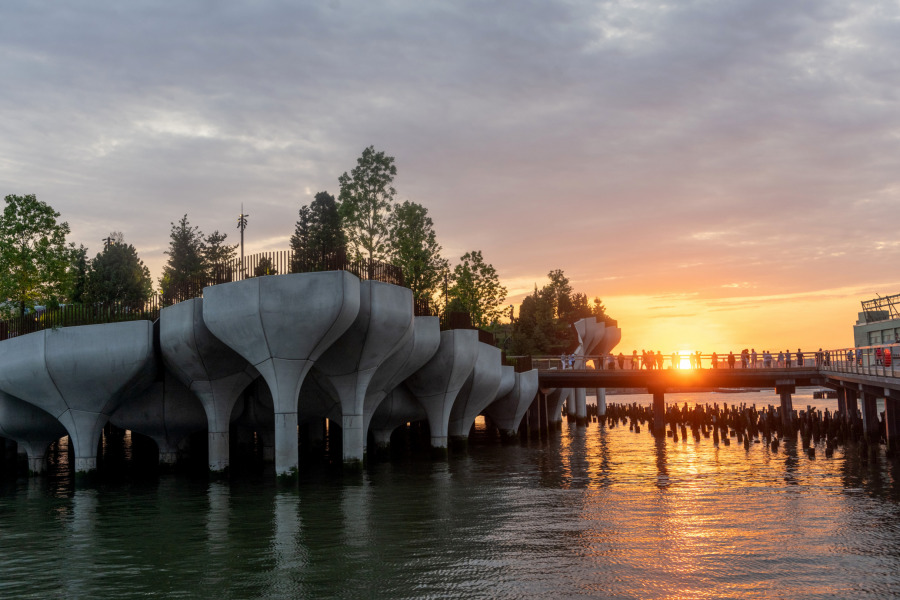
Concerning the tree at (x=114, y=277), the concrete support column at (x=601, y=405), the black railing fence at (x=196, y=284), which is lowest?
→ the concrete support column at (x=601, y=405)

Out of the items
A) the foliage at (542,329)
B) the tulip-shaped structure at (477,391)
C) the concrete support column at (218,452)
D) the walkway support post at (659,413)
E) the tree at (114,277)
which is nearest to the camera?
the concrete support column at (218,452)

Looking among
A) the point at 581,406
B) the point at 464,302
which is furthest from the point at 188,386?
the point at 581,406

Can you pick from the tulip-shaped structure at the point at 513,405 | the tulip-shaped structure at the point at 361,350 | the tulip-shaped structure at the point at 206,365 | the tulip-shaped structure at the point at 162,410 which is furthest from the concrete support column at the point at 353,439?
the tulip-shaped structure at the point at 513,405

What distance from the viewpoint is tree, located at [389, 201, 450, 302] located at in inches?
2391

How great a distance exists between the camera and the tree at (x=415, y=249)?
60719 millimetres

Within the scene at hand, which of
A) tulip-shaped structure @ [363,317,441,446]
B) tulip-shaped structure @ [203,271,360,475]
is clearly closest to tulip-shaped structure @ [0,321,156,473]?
tulip-shaped structure @ [203,271,360,475]

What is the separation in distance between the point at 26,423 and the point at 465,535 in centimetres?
2755

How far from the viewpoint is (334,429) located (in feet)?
190

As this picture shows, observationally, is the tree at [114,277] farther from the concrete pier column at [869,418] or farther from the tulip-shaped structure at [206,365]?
the concrete pier column at [869,418]

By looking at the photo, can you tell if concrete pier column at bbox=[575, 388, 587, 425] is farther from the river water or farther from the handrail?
the river water

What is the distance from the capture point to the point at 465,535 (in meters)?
19.7

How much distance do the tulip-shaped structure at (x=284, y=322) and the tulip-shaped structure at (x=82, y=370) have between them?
213 inches

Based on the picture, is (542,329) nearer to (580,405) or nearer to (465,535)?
(580,405)

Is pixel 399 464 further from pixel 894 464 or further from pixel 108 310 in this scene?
pixel 894 464
